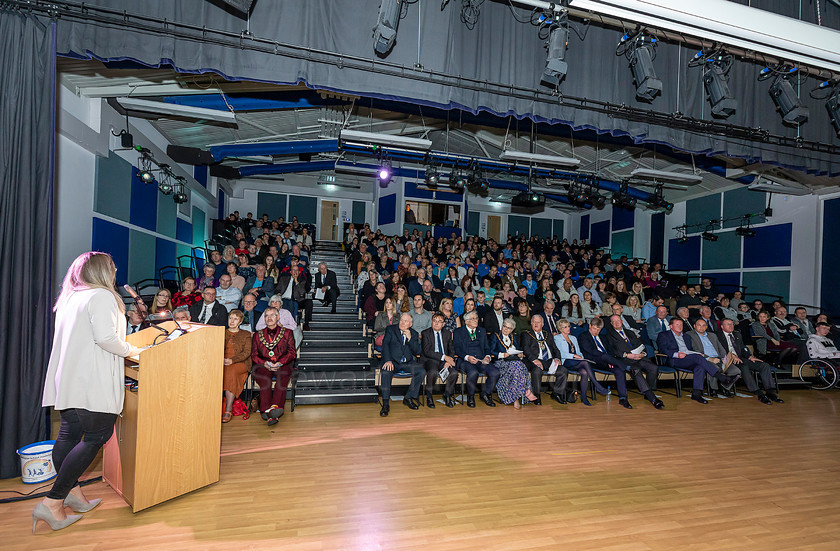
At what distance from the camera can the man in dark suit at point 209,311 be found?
499 cm

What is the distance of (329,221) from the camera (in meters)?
16.2

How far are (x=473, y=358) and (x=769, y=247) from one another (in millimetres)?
9874

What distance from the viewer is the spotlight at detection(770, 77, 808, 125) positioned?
4.16 meters

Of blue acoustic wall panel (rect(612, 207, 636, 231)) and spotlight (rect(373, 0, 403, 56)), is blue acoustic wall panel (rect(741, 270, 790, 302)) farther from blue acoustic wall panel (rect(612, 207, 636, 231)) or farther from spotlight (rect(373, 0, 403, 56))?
spotlight (rect(373, 0, 403, 56))

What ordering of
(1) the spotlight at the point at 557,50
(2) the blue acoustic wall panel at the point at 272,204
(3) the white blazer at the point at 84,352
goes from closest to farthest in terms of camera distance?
1. (3) the white blazer at the point at 84,352
2. (1) the spotlight at the point at 557,50
3. (2) the blue acoustic wall panel at the point at 272,204

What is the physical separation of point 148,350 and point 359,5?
118 inches

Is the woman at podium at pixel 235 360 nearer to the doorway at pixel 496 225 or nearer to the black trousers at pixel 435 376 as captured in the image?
the black trousers at pixel 435 376

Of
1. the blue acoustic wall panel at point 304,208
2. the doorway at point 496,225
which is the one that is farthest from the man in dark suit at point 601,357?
the blue acoustic wall panel at point 304,208

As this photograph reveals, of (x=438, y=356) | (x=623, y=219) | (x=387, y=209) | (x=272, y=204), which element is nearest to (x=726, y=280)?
(x=623, y=219)

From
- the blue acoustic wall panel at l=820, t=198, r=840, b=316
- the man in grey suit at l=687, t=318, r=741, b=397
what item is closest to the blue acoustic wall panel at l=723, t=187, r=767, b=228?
the blue acoustic wall panel at l=820, t=198, r=840, b=316

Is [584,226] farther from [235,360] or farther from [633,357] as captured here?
[235,360]

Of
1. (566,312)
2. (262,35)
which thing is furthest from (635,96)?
(566,312)

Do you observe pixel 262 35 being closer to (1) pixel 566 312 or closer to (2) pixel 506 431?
(2) pixel 506 431

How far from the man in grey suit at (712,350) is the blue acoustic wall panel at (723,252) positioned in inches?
269
